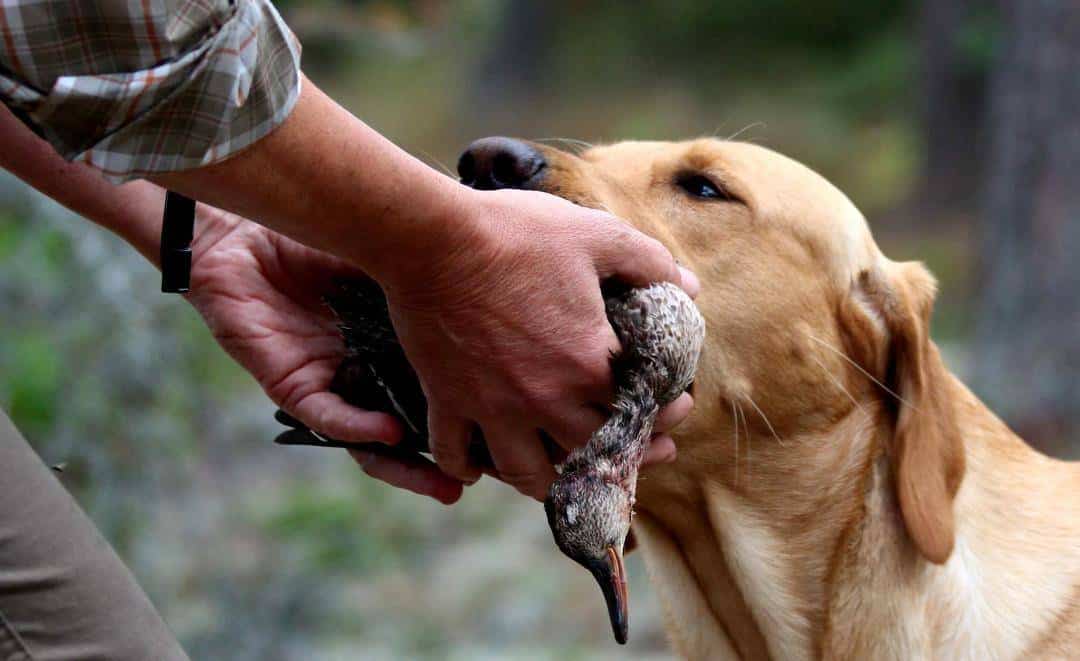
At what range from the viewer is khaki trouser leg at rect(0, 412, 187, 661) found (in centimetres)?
183

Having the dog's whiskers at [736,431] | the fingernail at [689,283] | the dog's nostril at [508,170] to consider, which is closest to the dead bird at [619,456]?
the fingernail at [689,283]

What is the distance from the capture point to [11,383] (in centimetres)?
452

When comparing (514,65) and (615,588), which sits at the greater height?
(615,588)

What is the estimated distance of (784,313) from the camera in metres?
2.75

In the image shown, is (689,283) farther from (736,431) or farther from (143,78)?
(143,78)

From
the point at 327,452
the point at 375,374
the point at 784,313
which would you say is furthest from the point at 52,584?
the point at 327,452

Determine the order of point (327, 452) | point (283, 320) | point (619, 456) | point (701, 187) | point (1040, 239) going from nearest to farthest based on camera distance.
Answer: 1. point (619, 456)
2. point (283, 320)
3. point (701, 187)
4. point (1040, 239)
5. point (327, 452)

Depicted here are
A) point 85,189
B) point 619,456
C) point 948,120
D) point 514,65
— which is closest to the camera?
point 619,456

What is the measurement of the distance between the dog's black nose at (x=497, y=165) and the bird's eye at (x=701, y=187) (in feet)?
1.43

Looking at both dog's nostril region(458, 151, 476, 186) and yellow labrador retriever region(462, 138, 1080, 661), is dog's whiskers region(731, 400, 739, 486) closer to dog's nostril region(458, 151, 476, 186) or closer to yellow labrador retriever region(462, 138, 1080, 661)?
yellow labrador retriever region(462, 138, 1080, 661)

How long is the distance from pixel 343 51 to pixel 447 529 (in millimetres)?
11769

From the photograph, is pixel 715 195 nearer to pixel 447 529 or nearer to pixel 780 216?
pixel 780 216

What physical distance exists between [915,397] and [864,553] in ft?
1.10

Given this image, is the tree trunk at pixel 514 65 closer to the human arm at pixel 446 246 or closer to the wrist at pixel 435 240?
the human arm at pixel 446 246
